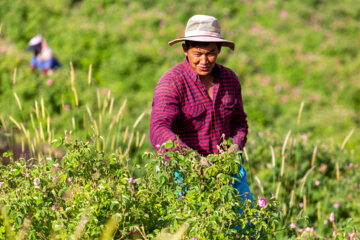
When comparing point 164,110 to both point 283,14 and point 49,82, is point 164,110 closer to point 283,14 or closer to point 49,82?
point 49,82

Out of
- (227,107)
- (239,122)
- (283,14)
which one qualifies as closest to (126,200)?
(227,107)

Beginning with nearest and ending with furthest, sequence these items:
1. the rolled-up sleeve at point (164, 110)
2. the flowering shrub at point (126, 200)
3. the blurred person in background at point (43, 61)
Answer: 1. the flowering shrub at point (126, 200)
2. the rolled-up sleeve at point (164, 110)
3. the blurred person in background at point (43, 61)

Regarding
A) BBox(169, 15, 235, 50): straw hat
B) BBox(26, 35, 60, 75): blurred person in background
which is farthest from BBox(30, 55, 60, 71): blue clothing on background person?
BBox(169, 15, 235, 50): straw hat

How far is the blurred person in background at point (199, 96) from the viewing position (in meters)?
2.75

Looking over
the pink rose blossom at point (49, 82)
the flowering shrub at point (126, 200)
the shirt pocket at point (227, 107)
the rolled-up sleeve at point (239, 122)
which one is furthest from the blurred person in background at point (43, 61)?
the flowering shrub at point (126, 200)

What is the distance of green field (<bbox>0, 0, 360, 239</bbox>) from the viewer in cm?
507

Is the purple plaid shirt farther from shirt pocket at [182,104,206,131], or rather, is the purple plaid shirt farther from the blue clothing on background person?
the blue clothing on background person

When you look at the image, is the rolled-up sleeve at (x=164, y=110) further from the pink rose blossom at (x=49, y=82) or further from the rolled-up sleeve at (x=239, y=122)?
the pink rose blossom at (x=49, y=82)

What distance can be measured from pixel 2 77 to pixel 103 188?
A: 6929 mm

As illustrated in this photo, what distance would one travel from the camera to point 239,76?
1046cm

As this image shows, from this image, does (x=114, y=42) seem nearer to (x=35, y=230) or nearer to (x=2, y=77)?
(x=2, y=77)

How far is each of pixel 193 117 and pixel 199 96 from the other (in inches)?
6.0

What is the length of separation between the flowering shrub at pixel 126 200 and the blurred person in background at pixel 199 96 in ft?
1.41

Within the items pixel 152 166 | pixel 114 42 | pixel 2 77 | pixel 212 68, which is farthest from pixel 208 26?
pixel 114 42
